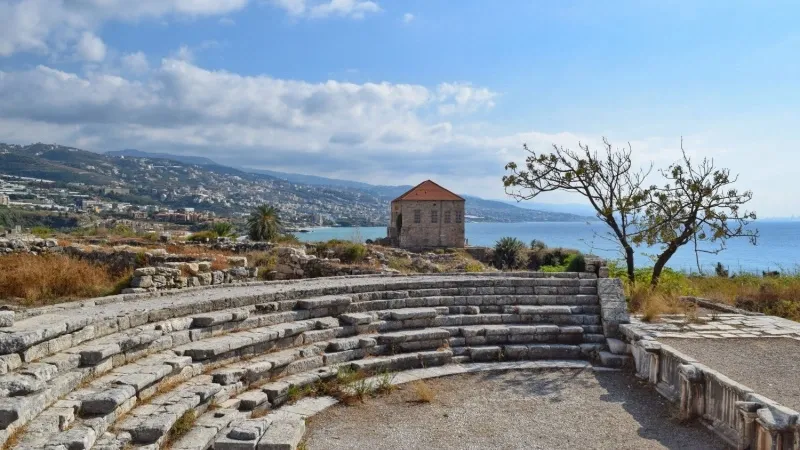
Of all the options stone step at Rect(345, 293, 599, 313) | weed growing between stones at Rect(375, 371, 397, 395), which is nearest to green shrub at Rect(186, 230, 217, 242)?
stone step at Rect(345, 293, 599, 313)

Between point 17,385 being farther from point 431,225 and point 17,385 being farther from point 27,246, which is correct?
point 431,225

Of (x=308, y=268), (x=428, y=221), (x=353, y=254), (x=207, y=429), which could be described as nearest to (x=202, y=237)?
(x=353, y=254)

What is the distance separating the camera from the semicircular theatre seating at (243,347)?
5430mm

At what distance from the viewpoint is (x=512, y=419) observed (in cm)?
772

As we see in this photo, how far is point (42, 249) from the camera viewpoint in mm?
16484

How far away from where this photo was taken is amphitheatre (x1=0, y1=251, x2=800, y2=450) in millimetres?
5820

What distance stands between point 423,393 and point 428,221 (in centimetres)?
4087

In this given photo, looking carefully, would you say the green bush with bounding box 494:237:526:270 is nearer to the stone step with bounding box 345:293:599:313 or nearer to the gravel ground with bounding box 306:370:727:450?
the stone step with bounding box 345:293:599:313

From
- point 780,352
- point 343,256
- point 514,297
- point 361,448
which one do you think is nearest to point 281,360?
point 361,448

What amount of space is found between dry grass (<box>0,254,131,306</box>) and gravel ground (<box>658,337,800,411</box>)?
445 inches

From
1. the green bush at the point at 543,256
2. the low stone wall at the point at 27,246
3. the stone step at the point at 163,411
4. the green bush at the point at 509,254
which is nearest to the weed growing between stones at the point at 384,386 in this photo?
the stone step at the point at 163,411

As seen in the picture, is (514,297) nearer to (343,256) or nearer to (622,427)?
(622,427)

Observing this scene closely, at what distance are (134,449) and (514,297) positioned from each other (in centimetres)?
843

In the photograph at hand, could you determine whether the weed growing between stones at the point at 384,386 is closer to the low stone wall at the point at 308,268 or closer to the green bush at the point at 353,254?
the low stone wall at the point at 308,268
